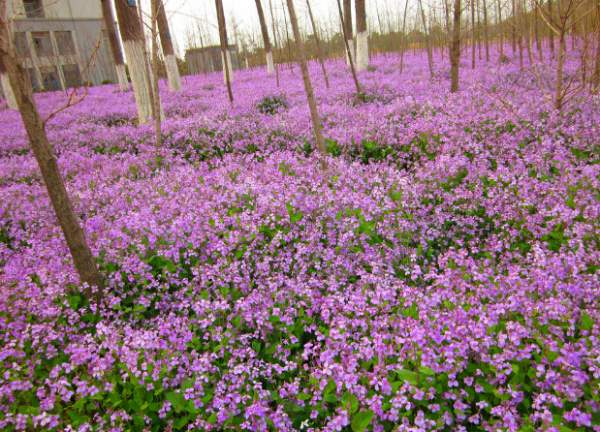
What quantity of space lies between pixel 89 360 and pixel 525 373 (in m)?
3.51

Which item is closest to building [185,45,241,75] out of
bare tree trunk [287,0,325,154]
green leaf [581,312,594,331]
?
bare tree trunk [287,0,325,154]

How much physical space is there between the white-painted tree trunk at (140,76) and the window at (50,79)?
33.4 m

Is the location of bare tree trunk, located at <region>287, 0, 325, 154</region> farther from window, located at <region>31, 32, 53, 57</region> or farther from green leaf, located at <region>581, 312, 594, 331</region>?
window, located at <region>31, 32, 53, 57</region>

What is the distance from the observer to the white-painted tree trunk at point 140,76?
13758 millimetres

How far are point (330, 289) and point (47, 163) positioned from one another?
3.00m

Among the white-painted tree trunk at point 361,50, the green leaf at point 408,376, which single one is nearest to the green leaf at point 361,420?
the green leaf at point 408,376

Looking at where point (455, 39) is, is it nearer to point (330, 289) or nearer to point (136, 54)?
point (136, 54)

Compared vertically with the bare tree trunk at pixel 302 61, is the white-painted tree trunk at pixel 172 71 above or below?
above

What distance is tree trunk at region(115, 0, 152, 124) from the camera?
13344mm

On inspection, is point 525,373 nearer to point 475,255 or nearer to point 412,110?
point 475,255

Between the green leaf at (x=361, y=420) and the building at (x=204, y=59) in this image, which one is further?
the building at (x=204, y=59)

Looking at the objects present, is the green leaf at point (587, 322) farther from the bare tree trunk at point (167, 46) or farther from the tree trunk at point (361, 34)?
the bare tree trunk at point (167, 46)

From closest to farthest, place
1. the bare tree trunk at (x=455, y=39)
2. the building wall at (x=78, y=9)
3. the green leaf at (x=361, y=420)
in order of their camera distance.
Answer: the green leaf at (x=361, y=420) < the bare tree trunk at (x=455, y=39) < the building wall at (x=78, y=9)

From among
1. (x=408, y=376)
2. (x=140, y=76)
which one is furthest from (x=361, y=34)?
(x=408, y=376)
